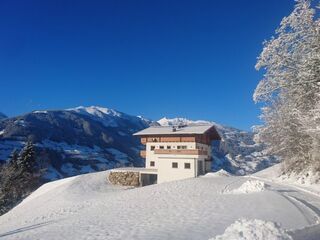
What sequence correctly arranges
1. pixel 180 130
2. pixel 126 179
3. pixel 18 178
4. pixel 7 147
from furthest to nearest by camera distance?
pixel 7 147 < pixel 18 178 < pixel 180 130 < pixel 126 179

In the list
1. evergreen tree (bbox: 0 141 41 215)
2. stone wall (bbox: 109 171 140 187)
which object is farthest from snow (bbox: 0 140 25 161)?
stone wall (bbox: 109 171 140 187)

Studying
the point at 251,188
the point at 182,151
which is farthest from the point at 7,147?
the point at 251,188

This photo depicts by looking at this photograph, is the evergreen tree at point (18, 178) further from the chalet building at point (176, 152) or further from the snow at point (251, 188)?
the snow at point (251, 188)

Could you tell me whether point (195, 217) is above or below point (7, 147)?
below

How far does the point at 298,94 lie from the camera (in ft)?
83.7

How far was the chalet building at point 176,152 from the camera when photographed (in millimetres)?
48531

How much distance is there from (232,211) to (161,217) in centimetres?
473

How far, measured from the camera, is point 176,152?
49031mm

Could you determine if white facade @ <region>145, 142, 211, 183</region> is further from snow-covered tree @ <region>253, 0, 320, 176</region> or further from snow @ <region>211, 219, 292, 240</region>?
snow @ <region>211, 219, 292, 240</region>

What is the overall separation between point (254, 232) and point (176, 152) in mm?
36545

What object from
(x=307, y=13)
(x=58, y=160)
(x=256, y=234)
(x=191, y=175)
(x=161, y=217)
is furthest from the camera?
(x=58, y=160)

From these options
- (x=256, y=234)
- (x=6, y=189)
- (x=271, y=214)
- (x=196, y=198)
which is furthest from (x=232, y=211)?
(x=6, y=189)

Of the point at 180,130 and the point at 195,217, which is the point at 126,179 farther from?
the point at 195,217

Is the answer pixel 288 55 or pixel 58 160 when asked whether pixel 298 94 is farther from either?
pixel 58 160
